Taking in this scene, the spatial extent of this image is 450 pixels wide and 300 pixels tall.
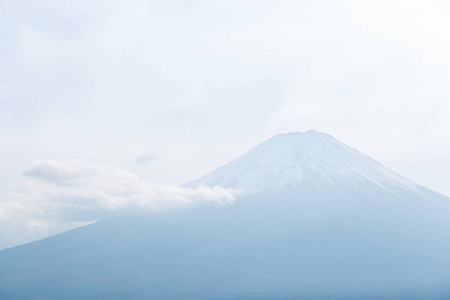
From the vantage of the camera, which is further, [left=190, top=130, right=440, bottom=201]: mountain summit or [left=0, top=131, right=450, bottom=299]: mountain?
[left=190, top=130, right=440, bottom=201]: mountain summit

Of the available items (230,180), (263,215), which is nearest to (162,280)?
(263,215)

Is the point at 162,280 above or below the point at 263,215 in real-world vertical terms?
below

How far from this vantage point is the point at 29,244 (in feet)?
565

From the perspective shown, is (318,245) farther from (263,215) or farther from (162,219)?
(162,219)

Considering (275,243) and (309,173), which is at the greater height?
(309,173)

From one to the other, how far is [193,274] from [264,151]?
188 feet

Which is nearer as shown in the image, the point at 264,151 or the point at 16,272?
the point at 16,272

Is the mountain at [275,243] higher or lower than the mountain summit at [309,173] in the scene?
lower

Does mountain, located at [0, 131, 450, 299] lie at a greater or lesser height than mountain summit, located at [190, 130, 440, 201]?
lesser

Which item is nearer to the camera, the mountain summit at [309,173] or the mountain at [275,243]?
the mountain at [275,243]

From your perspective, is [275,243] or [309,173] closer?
[275,243]

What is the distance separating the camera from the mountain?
129 meters

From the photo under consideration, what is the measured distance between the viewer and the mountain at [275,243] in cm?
12925

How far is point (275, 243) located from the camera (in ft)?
502
